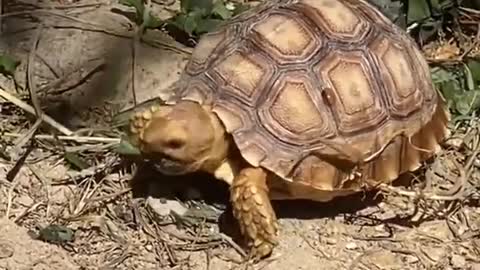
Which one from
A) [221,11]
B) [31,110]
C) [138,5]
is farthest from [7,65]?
[221,11]

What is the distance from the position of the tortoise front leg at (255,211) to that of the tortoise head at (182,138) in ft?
0.31

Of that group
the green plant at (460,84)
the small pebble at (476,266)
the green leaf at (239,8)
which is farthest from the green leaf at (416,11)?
the small pebble at (476,266)

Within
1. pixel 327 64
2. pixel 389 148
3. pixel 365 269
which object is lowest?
pixel 365 269

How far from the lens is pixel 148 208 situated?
2.94 meters

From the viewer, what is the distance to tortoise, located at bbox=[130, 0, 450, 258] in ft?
9.11

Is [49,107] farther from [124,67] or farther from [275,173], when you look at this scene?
[275,173]

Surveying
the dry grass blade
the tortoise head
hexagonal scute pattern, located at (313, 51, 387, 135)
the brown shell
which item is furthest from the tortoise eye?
the dry grass blade

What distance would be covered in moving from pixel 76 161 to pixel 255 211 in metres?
0.56

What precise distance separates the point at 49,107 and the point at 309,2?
0.80 m

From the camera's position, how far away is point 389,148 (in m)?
2.92

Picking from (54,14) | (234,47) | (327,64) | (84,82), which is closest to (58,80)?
(84,82)

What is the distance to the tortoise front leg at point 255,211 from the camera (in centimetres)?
277

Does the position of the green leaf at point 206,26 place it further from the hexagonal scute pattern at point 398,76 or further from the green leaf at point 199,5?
the hexagonal scute pattern at point 398,76

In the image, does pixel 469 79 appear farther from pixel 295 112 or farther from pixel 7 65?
pixel 7 65
